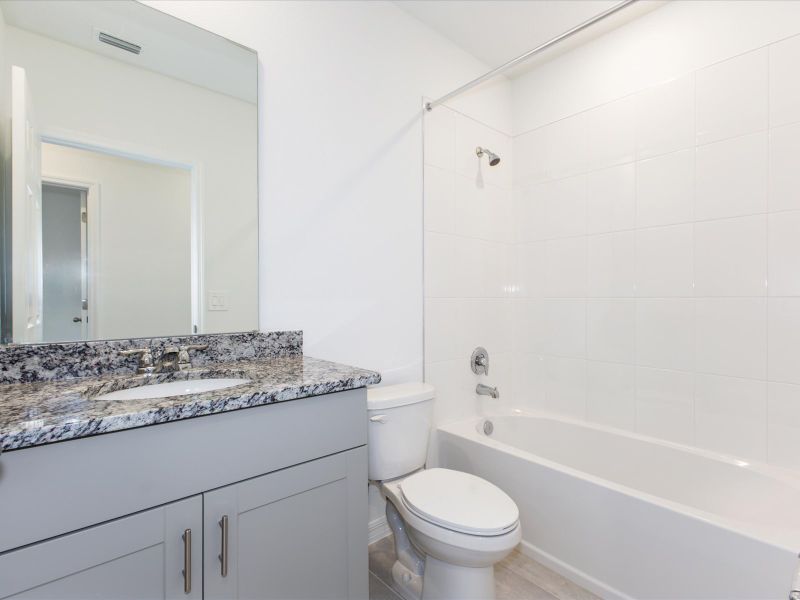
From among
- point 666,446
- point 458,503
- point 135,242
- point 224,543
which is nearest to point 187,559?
point 224,543

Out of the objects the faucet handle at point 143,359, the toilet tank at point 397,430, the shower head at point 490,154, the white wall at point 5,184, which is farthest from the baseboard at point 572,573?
the white wall at point 5,184

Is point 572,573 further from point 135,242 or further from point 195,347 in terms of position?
point 135,242

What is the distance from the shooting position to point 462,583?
1.36m

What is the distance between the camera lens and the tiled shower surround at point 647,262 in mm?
1654

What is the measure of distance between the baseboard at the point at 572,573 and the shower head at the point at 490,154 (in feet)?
6.26

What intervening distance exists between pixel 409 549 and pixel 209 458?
3.27ft

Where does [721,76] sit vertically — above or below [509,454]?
above

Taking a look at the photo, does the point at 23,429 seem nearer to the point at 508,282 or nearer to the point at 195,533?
the point at 195,533

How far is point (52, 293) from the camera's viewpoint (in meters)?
1.16

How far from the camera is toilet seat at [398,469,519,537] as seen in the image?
1.25m

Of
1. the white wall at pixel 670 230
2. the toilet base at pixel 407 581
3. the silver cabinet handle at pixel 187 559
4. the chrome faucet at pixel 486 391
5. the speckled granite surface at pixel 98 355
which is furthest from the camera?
the chrome faucet at pixel 486 391

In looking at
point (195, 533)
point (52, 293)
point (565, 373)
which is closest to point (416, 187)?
point (565, 373)

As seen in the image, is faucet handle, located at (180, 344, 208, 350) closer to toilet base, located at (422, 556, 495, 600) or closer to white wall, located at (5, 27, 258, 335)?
white wall, located at (5, 27, 258, 335)

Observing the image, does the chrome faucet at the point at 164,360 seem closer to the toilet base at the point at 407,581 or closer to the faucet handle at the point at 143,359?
the faucet handle at the point at 143,359
